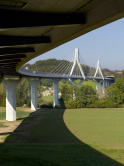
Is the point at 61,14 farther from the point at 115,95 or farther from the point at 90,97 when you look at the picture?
the point at 115,95

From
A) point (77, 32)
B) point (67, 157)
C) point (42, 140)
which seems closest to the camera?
point (77, 32)

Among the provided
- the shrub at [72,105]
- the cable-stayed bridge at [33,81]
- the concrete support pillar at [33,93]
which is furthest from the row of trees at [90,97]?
the concrete support pillar at [33,93]

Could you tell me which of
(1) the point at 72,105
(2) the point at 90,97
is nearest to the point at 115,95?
(2) the point at 90,97

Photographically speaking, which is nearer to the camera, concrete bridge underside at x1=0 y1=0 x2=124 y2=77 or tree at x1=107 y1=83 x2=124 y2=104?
concrete bridge underside at x1=0 y1=0 x2=124 y2=77

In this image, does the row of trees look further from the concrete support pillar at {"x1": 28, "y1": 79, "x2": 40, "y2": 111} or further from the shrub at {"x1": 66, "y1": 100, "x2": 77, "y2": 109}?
the concrete support pillar at {"x1": 28, "y1": 79, "x2": 40, "y2": 111}

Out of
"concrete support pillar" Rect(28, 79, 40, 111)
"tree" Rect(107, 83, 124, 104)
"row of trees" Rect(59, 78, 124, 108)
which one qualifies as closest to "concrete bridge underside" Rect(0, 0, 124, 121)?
"concrete support pillar" Rect(28, 79, 40, 111)

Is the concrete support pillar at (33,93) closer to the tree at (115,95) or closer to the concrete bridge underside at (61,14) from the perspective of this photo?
the tree at (115,95)

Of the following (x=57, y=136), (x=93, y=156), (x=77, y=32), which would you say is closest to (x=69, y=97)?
(x=57, y=136)

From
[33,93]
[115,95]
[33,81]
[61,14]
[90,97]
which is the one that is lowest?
[90,97]

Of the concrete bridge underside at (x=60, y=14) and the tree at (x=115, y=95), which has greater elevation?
the concrete bridge underside at (x=60, y=14)

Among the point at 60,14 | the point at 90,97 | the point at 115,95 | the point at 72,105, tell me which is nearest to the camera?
the point at 60,14

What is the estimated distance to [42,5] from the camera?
Result: 9.27 metres

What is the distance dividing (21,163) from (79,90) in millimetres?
75927

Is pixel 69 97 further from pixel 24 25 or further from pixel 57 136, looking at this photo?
pixel 24 25
